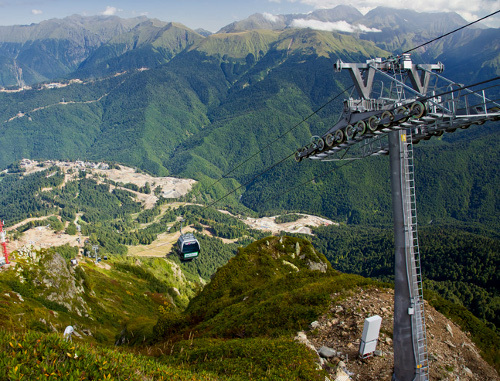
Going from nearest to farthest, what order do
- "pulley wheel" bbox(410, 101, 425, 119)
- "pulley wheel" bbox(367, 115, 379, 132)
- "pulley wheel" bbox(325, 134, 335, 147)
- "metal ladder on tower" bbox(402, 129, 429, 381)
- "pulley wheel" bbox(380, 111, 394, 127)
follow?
"pulley wheel" bbox(410, 101, 425, 119) < "pulley wheel" bbox(380, 111, 394, 127) < "pulley wheel" bbox(367, 115, 379, 132) < "metal ladder on tower" bbox(402, 129, 429, 381) < "pulley wheel" bbox(325, 134, 335, 147)

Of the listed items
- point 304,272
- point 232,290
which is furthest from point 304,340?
point 232,290

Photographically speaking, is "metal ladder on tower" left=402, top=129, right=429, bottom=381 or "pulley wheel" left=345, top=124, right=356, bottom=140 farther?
"pulley wheel" left=345, top=124, right=356, bottom=140

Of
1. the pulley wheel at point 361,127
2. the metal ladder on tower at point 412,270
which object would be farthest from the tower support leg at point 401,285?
the pulley wheel at point 361,127

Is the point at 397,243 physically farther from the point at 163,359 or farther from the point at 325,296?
the point at 163,359

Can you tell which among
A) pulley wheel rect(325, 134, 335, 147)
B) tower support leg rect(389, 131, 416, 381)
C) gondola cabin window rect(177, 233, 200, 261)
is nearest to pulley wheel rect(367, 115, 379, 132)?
tower support leg rect(389, 131, 416, 381)

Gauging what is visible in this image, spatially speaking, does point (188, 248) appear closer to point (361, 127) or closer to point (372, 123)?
point (361, 127)

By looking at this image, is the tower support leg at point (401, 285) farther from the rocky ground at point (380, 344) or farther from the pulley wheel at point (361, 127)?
the rocky ground at point (380, 344)

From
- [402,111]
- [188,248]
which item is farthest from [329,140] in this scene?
[188,248]

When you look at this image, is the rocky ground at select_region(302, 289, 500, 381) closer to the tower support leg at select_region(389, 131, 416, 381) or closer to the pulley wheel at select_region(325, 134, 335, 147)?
the tower support leg at select_region(389, 131, 416, 381)
